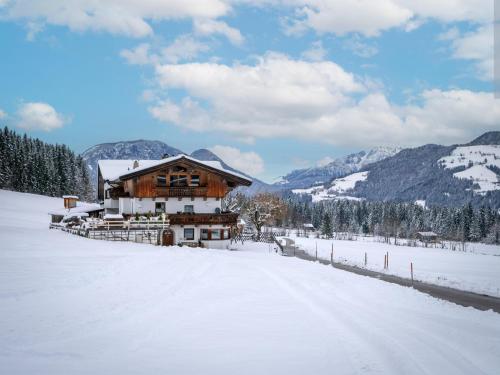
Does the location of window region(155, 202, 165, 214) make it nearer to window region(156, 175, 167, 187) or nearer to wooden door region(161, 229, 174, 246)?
window region(156, 175, 167, 187)

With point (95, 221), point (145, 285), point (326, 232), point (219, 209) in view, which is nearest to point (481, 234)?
point (326, 232)

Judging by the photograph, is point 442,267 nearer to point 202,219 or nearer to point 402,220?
point 202,219

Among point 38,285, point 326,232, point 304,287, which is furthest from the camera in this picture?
point 326,232

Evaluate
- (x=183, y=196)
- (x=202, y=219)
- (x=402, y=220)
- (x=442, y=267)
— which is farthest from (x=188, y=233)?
(x=402, y=220)

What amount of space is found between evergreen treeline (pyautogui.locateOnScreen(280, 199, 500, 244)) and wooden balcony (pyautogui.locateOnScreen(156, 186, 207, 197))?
8922cm

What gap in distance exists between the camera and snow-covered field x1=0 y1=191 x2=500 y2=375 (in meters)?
8.64

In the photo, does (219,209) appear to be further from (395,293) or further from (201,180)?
(395,293)

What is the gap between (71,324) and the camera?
34.0 feet

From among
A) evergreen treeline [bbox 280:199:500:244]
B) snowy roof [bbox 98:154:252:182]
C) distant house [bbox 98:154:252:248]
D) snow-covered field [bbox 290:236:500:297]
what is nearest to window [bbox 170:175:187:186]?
distant house [bbox 98:154:252:248]

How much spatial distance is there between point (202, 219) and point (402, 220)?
150 m

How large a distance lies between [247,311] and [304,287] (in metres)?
5.69

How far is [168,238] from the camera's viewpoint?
41.2 metres

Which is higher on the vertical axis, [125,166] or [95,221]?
[125,166]

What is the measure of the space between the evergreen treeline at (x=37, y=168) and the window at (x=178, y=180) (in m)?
70.3
